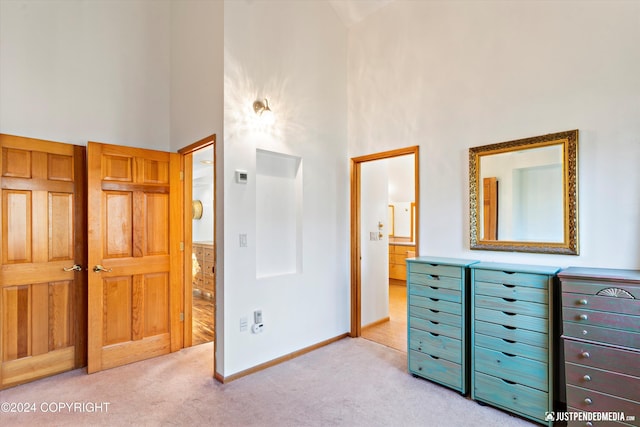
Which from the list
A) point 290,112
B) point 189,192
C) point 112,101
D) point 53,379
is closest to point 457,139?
point 290,112

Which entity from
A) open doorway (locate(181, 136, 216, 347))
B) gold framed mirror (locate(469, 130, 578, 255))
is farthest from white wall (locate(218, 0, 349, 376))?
gold framed mirror (locate(469, 130, 578, 255))

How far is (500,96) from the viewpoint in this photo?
271 centimetres

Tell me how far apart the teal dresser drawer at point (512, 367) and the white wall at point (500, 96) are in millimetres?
748

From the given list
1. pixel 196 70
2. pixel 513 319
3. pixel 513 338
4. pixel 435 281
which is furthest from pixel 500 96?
pixel 196 70

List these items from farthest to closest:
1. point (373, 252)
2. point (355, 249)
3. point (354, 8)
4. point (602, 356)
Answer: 1. point (373, 252)
2. point (355, 249)
3. point (354, 8)
4. point (602, 356)

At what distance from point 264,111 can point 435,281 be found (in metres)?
2.12

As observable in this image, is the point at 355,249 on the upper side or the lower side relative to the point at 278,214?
lower

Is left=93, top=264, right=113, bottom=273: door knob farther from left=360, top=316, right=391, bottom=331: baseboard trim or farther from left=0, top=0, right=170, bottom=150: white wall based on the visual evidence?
left=360, top=316, right=391, bottom=331: baseboard trim

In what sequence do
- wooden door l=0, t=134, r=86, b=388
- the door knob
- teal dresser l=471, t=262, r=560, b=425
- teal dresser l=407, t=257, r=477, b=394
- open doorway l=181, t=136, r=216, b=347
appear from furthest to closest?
open doorway l=181, t=136, r=216, b=347 → the door knob → wooden door l=0, t=134, r=86, b=388 → teal dresser l=407, t=257, r=477, b=394 → teal dresser l=471, t=262, r=560, b=425

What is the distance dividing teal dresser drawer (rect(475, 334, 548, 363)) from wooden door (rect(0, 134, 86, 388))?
3.49 metres

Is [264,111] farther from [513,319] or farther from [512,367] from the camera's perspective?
[512,367]

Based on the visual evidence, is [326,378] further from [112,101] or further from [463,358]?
[112,101]

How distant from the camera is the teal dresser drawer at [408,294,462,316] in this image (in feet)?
8.38

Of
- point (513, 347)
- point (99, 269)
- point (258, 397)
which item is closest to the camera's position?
point (513, 347)
